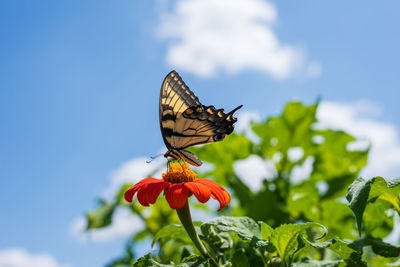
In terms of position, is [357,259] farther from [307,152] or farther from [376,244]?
[307,152]

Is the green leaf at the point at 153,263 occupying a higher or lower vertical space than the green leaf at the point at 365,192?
lower

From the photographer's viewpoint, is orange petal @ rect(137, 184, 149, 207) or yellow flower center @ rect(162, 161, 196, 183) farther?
yellow flower center @ rect(162, 161, 196, 183)

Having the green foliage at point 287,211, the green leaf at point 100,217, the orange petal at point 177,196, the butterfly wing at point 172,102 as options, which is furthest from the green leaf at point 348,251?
the green leaf at point 100,217

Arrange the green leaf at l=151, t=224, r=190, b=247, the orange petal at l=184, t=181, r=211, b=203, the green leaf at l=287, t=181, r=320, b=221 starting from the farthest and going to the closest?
the green leaf at l=287, t=181, r=320, b=221 → the green leaf at l=151, t=224, r=190, b=247 → the orange petal at l=184, t=181, r=211, b=203

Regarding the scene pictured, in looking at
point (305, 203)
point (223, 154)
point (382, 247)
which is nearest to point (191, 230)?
point (382, 247)

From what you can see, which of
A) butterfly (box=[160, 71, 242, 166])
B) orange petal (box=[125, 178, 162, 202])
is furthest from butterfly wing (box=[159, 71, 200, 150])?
orange petal (box=[125, 178, 162, 202])

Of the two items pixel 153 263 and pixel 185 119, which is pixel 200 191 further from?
pixel 185 119

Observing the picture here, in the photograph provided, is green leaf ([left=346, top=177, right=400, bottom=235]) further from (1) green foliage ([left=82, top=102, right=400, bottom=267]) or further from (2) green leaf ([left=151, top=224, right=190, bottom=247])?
(2) green leaf ([left=151, top=224, right=190, bottom=247])

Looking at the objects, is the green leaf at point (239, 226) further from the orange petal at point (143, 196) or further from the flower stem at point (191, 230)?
the orange petal at point (143, 196)

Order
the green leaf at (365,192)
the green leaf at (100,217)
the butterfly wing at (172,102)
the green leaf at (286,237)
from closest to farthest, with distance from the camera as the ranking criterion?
the green leaf at (365,192)
the green leaf at (286,237)
the butterfly wing at (172,102)
the green leaf at (100,217)
